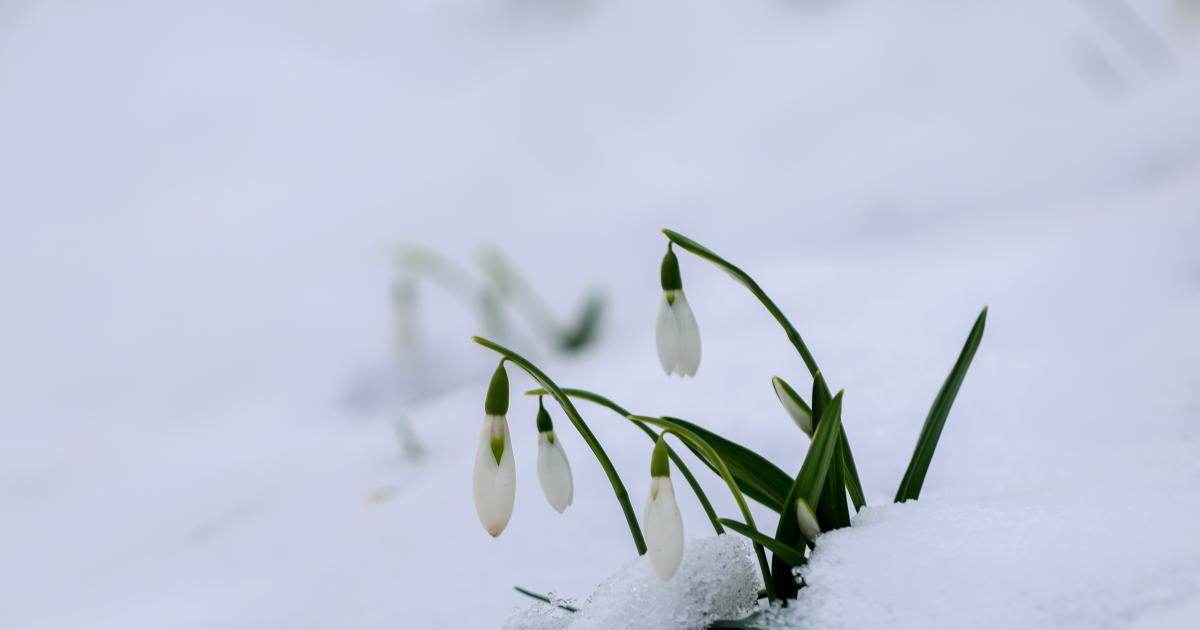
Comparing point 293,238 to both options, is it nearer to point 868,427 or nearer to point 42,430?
point 42,430

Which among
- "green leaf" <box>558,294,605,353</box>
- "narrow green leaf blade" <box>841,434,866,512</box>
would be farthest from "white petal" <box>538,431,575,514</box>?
"green leaf" <box>558,294,605,353</box>

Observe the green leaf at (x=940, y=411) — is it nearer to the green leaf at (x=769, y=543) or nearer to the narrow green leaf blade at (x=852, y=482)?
the narrow green leaf blade at (x=852, y=482)

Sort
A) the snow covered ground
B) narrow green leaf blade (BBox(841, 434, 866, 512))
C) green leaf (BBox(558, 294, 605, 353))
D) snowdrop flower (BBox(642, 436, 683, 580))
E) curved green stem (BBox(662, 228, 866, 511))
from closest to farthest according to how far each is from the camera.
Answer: snowdrop flower (BBox(642, 436, 683, 580)), curved green stem (BBox(662, 228, 866, 511)), narrow green leaf blade (BBox(841, 434, 866, 512)), the snow covered ground, green leaf (BBox(558, 294, 605, 353))

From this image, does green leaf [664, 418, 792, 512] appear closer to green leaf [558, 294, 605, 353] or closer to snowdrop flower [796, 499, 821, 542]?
snowdrop flower [796, 499, 821, 542]

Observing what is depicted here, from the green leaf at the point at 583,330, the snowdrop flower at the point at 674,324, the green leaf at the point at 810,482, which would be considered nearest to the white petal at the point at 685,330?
the snowdrop flower at the point at 674,324

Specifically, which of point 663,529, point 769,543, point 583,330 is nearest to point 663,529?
point 663,529

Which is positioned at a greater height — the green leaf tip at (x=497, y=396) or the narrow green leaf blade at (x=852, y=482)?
the green leaf tip at (x=497, y=396)
